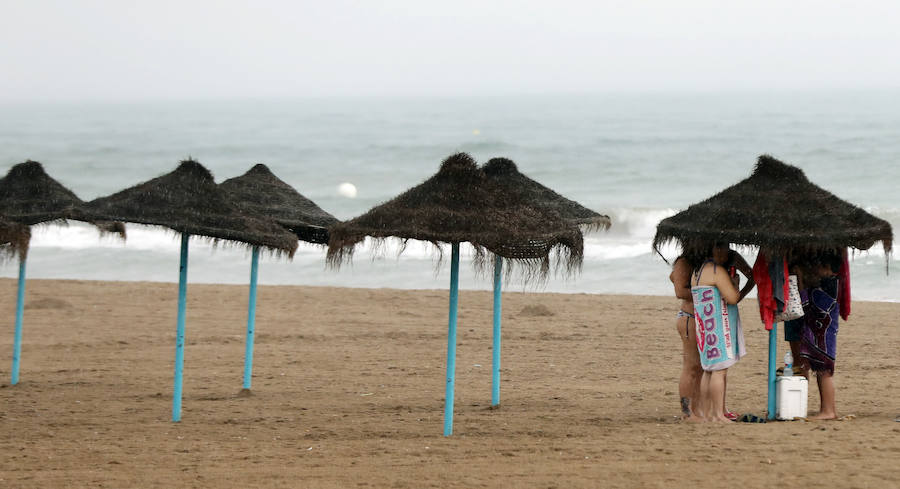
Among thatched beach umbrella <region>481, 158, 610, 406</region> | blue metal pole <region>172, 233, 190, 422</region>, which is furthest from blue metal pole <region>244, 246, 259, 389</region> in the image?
thatched beach umbrella <region>481, 158, 610, 406</region>

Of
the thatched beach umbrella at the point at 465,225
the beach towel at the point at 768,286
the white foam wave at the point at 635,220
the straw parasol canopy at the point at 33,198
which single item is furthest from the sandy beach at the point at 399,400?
the white foam wave at the point at 635,220

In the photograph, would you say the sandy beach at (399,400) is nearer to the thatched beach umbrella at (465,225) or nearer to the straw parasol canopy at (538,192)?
the thatched beach umbrella at (465,225)

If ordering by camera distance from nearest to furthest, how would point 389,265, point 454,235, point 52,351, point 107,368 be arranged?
point 454,235 < point 107,368 < point 52,351 < point 389,265

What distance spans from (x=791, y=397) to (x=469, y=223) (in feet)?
9.25

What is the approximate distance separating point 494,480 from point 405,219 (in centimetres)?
184

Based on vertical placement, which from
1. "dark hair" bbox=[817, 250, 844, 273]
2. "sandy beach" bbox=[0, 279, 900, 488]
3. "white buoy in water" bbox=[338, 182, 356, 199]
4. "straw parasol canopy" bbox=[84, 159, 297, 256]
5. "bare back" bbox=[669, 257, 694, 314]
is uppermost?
"white buoy in water" bbox=[338, 182, 356, 199]

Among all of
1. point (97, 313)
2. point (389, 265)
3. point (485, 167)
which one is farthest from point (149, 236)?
point (485, 167)

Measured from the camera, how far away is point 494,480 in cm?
641

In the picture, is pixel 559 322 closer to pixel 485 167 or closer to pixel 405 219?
pixel 485 167

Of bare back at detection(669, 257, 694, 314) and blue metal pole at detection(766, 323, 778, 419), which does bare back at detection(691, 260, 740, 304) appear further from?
blue metal pole at detection(766, 323, 778, 419)

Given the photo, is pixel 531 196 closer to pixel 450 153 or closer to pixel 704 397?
pixel 704 397

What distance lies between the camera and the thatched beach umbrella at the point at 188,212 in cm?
771

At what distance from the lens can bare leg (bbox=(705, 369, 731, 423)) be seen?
25.5 ft

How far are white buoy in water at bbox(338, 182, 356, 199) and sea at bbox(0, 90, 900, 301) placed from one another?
39cm
